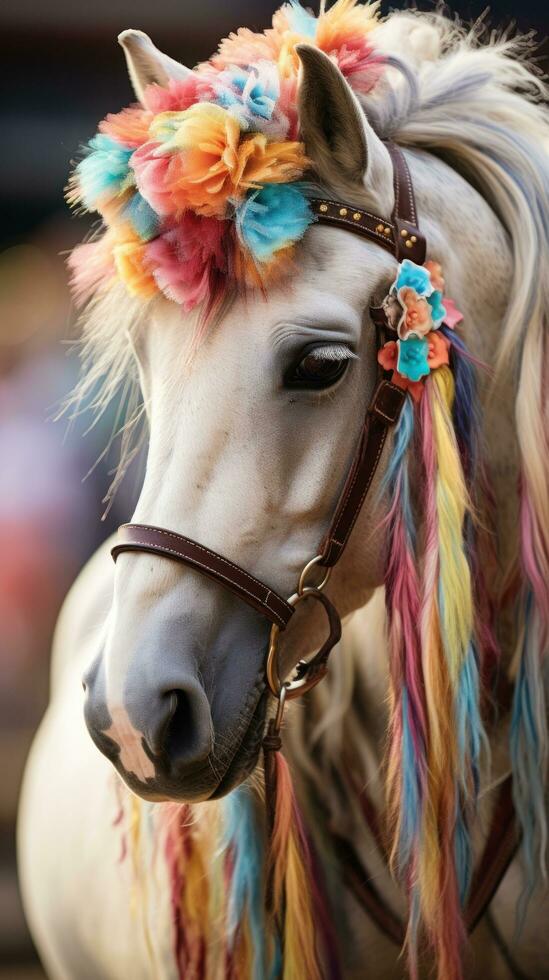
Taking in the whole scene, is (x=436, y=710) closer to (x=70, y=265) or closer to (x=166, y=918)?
(x=166, y=918)

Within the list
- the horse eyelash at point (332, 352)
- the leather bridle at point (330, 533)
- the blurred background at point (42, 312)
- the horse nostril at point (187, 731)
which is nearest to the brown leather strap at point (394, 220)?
the leather bridle at point (330, 533)

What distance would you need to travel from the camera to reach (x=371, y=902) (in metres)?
1.04

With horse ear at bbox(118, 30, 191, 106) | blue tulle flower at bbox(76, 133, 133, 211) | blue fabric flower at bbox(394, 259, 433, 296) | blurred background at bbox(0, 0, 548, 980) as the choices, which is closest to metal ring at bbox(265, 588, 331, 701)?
blue fabric flower at bbox(394, 259, 433, 296)

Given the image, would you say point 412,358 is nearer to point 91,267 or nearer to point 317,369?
point 317,369

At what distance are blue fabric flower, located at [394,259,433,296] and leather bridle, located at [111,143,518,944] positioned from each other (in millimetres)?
13

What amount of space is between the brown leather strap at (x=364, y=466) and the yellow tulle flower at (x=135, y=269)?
22 centimetres

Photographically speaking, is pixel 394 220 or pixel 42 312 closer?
pixel 394 220

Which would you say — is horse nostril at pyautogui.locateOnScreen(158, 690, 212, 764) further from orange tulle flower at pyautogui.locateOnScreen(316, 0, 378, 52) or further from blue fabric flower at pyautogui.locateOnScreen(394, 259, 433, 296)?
orange tulle flower at pyautogui.locateOnScreen(316, 0, 378, 52)

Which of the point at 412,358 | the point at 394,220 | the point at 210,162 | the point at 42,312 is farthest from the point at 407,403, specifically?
the point at 42,312

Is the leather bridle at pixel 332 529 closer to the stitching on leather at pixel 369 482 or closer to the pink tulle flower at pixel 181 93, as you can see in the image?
the stitching on leather at pixel 369 482

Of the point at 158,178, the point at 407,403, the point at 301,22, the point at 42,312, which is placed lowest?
the point at 42,312

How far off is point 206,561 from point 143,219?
0.30 metres

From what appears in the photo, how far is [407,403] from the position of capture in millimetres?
911

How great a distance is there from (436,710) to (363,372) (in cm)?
31
